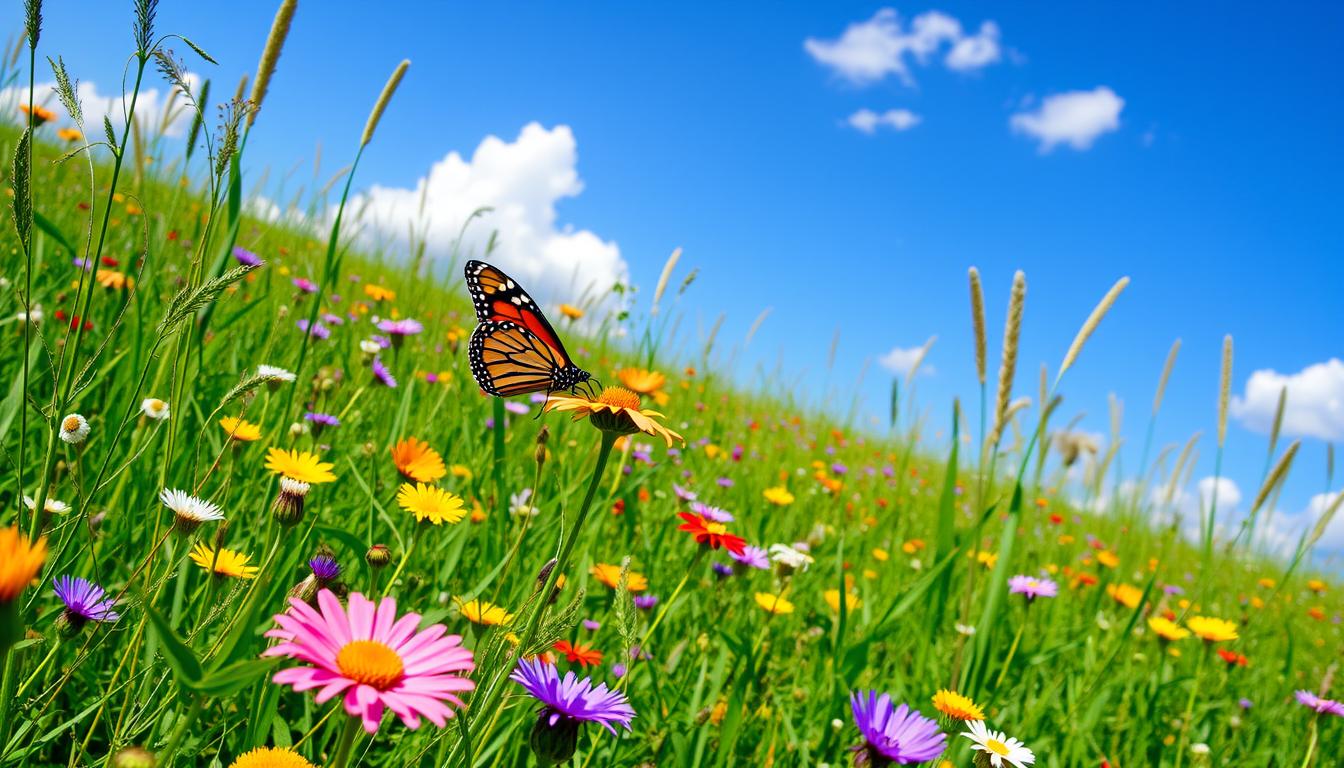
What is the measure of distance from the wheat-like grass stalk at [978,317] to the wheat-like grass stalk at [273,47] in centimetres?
171

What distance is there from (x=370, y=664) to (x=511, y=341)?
5.33 feet

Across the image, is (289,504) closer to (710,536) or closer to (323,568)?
(323,568)

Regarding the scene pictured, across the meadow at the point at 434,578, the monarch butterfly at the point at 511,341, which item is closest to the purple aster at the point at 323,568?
the meadow at the point at 434,578

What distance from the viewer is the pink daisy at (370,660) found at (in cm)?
58

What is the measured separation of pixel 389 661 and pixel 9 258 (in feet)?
11.2

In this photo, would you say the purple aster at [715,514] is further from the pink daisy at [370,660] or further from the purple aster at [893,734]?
the pink daisy at [370,660]

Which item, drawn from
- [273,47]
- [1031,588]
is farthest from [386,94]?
[1031,588]

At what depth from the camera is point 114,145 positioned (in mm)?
889

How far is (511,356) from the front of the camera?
2236 mm

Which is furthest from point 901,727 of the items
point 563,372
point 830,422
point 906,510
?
point 830,422

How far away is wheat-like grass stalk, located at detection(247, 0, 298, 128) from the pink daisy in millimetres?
1138

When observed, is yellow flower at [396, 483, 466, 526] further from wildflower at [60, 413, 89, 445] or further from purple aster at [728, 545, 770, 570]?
purple aster at [728, 545, 770, 570]

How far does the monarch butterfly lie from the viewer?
2.07 metres

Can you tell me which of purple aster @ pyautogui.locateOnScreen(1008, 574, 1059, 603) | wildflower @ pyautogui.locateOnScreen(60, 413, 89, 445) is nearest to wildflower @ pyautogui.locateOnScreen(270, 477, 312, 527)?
wildflower @ pyautogui.locateOnScreen(60, 413, 89, 445)
